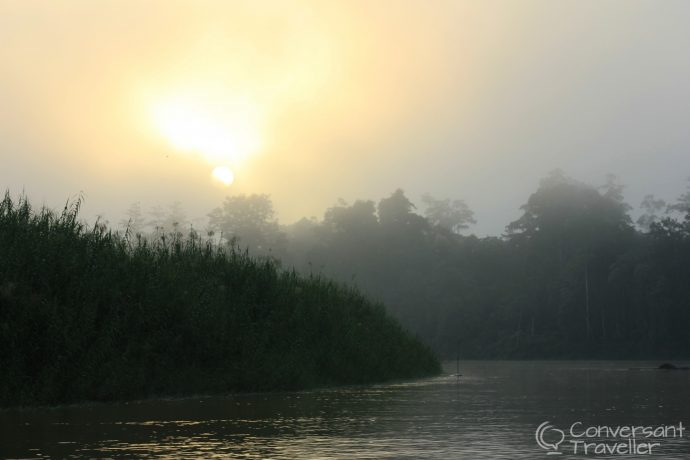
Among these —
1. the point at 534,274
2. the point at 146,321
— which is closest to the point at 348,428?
the point at 146,321

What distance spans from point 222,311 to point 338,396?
3123 mm

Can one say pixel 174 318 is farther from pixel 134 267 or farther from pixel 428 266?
pixel 428 266

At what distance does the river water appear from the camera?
28.0 feet

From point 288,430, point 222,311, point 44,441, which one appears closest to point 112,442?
point 44,441

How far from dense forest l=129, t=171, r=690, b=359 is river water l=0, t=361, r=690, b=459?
5842 cm

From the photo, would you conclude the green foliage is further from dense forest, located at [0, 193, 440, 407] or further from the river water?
the river water

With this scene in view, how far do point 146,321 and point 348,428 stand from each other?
6840 millimetres

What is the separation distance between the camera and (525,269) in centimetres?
10400

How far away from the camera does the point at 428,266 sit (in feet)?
366

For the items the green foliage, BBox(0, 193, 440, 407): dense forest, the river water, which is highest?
the green foliage

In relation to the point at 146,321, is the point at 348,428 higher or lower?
lower

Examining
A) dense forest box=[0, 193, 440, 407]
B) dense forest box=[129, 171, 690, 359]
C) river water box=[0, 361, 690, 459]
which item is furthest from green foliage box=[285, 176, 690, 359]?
river water box=[0, 361, 690, 459]

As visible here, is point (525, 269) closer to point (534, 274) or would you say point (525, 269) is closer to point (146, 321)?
point (534, 274)

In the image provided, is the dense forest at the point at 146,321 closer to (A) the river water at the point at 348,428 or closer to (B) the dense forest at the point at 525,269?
(A) the river water at the point at 348,428
